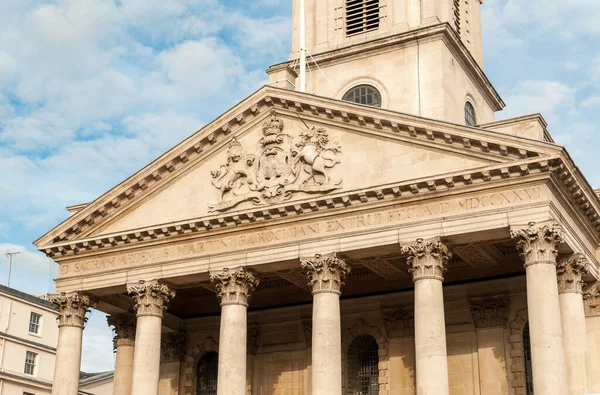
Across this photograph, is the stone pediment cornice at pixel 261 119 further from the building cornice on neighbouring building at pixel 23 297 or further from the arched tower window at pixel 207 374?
the building cornice on neighbouring building at pixel 23 297

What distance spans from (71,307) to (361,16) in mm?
20764

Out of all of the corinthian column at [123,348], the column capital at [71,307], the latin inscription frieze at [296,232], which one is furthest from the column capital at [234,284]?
the corinthian column at [123,348]

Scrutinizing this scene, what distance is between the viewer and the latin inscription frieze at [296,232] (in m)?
31.3

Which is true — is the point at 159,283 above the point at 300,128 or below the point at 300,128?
below

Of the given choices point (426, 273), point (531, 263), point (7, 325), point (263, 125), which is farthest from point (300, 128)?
Result: point (7, 325)

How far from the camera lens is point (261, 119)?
3669 cm

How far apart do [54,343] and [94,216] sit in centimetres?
2836

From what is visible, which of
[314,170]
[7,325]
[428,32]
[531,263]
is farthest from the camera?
[7,325]

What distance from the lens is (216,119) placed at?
121ft

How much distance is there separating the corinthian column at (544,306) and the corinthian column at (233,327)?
1016 cm

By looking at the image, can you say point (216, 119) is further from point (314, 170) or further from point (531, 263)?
point (531, 263)

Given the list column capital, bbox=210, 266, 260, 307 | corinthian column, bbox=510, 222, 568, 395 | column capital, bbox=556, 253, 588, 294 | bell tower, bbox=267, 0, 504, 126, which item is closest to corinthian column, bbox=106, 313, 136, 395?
column capital, bbox=210, 266, 260, 307

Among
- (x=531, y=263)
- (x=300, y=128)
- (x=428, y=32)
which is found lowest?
(x=531, y=263)

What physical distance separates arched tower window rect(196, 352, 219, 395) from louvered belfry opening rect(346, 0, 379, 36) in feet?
57.3
